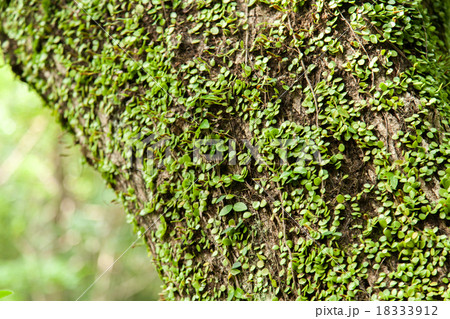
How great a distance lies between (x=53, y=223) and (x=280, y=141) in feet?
19.5

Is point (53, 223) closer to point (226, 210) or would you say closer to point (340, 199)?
point (226, 210)

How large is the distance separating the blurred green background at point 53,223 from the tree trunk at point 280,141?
4.25 meters

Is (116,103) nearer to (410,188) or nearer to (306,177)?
(306,177)

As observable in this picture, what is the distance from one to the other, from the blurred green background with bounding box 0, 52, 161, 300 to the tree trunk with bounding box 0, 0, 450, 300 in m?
4.25

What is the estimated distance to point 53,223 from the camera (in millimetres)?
6078

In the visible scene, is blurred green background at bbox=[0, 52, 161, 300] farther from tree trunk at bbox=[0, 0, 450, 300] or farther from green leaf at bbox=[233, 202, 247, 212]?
green leaf at bbox=[233, 202, 247, 212]

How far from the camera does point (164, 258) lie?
1419 mm

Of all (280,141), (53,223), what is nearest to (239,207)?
(280,141)

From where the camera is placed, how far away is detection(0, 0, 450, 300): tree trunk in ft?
3.68

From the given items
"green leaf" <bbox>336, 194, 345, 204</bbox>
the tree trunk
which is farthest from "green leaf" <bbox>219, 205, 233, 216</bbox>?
"green leaf" <bbox>336, 194, 345, 204</bbox>

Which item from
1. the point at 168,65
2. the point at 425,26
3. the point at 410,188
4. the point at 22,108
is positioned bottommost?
the point at 22,108

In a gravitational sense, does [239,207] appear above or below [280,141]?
below
